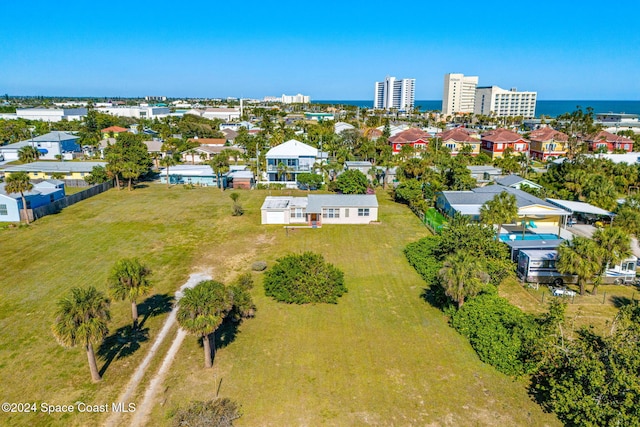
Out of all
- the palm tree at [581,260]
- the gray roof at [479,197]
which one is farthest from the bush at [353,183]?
the palm tree at [581,260]

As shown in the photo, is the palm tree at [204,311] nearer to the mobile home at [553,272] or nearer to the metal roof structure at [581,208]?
the mobile home at [553,272]

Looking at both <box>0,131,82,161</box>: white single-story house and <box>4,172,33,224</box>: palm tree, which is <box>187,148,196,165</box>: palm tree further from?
<box>4,172,33,224</box>: palm tree

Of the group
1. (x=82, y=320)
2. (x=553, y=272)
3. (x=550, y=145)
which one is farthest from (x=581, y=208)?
(x=550, y=145)

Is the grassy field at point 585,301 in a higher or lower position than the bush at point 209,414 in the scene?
higher

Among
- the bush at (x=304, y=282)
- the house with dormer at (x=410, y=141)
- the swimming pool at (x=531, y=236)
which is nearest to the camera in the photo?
the bush at (x=304, y=282)

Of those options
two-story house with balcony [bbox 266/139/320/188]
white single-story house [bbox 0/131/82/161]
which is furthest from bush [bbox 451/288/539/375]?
white single-story house [bbox 0/131/82/161]

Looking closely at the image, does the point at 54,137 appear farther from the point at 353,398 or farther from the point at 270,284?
the point at 353,398

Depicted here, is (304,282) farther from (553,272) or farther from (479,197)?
(479,197)

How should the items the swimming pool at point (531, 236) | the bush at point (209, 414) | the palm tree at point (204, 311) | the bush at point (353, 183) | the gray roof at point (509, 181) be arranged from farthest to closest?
the gray roof at point (509, 181) < the bush at point (353, 183) < the swimming pool at point (531, 236) < the palm tree at point (204, 311) < the bush at point (209, 414)
